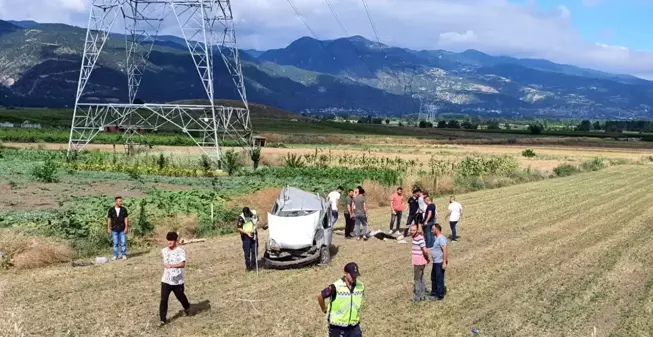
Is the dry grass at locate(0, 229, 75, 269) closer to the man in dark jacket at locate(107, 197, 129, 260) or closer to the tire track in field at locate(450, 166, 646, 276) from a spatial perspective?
the man in dark jacket at locate(107, 197, 129, 260)

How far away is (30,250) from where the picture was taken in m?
20.1

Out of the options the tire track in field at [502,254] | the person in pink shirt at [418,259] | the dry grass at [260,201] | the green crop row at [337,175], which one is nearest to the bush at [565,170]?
the green crop row at [337,175]

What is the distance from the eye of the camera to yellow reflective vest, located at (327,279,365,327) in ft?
35.2

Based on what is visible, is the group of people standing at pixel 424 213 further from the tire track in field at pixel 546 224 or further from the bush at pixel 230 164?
the bush at pixel 230 164

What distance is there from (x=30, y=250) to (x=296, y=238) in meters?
7.47

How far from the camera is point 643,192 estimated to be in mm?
47531

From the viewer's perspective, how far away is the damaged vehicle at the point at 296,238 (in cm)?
1988

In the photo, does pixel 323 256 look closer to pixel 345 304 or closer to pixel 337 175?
pixel 345 304

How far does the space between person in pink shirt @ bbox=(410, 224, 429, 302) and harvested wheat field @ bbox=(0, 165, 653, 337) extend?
0.98ft

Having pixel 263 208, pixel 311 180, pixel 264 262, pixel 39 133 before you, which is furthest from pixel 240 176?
pixel 39 133

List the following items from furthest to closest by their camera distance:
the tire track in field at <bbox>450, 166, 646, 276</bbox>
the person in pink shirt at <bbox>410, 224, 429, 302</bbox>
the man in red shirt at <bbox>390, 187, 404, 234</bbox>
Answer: the man in red shirt at <bbox>390, 187, 404, 234</bbox> < the tire track in field at <bbox>450, 166, 646, 276</bbox> < the person in pink shirt at <bbox>410, 224, 429, 302</bbox>

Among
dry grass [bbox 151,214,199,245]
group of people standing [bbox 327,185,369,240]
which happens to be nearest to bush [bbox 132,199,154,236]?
dry grass [bbox 151,214,199,245]

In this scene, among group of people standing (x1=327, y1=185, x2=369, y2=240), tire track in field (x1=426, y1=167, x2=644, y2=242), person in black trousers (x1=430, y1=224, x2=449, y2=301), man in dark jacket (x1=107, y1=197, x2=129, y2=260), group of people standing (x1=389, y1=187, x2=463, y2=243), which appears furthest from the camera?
tire track in field (x1=426, y1=167, x2=644, y2=242)

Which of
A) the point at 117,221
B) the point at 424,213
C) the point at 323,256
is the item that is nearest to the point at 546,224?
the point at 424,213
